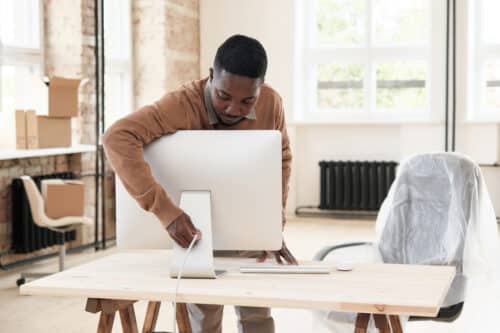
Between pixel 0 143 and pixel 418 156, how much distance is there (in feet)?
10.5

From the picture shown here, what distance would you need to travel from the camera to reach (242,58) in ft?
7.07

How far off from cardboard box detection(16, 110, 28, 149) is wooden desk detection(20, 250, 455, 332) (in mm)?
3165

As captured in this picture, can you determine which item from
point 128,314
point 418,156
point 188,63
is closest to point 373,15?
point 188,63

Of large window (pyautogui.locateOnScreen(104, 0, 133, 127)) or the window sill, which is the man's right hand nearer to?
the window sill

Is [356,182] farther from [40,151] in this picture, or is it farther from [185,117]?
[185,117]

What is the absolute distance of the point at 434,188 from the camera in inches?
128

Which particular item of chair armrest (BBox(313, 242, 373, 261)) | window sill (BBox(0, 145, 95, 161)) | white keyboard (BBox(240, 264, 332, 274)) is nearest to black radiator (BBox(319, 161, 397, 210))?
window sill (BBox(0, 145, 95, 161))

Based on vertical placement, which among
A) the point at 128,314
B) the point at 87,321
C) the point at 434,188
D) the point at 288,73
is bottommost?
the point at 87,321

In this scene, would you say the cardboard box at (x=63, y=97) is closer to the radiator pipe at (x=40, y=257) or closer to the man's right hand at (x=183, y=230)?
the radiator pipe at (x=40, y=257)

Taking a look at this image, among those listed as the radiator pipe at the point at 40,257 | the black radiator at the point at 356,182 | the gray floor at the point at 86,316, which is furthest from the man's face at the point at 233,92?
the black radiator at the point at 356,182

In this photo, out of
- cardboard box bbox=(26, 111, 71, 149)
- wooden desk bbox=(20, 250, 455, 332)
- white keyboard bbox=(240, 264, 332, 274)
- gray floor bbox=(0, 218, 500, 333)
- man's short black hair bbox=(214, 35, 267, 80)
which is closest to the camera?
wooden desk bbox=(20, 250, 455, 332)

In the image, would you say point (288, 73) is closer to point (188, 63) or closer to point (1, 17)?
point (188, 63)

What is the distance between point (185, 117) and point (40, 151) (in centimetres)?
343

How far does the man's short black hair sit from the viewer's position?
2152 millimetres
